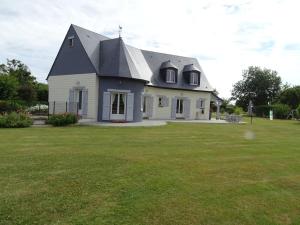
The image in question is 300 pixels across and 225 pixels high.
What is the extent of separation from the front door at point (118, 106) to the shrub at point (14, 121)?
6476 mm

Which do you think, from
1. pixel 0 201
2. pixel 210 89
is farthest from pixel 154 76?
pixel 0 201

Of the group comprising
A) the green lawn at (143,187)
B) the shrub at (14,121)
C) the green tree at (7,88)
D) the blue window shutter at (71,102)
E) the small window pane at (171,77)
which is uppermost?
the small window pane at (171,77)

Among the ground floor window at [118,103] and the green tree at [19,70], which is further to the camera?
the green tree at [19,70]

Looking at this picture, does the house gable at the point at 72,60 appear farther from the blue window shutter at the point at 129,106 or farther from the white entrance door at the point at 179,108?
the white entrance door at the point at 179,108

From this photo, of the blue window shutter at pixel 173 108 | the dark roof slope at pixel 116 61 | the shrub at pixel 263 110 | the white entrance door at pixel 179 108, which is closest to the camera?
the dark roof slope at pixel 116 61

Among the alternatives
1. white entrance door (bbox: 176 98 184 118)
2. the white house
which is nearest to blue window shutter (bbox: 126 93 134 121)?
the white house

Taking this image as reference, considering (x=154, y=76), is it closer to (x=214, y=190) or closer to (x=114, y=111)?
A: (x=114, y=111)

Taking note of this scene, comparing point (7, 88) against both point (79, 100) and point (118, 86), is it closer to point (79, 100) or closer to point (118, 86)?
point (79, 100)

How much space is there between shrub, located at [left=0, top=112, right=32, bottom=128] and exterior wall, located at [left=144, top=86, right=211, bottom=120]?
465 inches

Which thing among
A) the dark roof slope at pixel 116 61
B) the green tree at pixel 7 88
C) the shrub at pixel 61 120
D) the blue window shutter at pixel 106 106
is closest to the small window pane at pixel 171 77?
the dark roof slope at pixel 116 61

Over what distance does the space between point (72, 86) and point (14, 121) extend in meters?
7.45

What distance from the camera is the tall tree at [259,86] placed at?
203 ft

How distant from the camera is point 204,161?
307 inches

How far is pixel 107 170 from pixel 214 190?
2.24 metres
